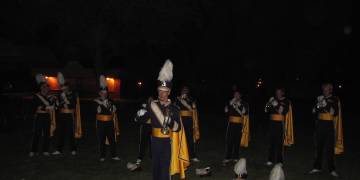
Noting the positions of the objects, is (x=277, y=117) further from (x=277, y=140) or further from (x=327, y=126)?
(x=327, y=126)

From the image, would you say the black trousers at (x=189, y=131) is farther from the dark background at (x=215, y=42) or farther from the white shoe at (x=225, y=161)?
the dark background at (x=215, y=42)

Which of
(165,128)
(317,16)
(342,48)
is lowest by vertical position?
(165,128)

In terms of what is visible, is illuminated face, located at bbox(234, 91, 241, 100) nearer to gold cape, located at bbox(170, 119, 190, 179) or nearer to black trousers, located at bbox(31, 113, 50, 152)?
gold cape, located at bbox(170, 119, 190, 179)

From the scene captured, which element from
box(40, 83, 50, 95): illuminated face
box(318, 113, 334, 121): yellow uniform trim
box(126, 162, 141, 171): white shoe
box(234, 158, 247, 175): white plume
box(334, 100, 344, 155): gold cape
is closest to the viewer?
box(234, 158, 247, 175): white plume

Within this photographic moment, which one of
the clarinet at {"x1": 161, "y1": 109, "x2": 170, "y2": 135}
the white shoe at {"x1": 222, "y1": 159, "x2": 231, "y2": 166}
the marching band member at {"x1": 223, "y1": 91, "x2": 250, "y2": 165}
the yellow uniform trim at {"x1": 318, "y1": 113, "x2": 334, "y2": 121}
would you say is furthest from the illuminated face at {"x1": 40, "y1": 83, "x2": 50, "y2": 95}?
the yellow uniform trim at {"x1": 318, "y1": 113, "x2": 334, "y2": 121}

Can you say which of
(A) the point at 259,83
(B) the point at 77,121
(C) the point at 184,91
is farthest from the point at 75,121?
(A) the point at 259,83

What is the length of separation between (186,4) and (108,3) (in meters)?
4.96

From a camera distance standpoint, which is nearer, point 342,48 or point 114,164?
point 114,164

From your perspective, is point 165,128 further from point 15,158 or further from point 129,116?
point 129,116

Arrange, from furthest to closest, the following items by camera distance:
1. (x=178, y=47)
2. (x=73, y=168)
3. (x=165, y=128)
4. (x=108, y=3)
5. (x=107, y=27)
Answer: (x=178, y=47) → (x=107, y=27) → (x=108, y=3) → (x=73, y=168) → (x=165, y=128)

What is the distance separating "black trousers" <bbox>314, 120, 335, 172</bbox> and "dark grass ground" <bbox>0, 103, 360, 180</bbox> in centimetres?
38

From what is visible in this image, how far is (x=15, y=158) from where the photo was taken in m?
11.1

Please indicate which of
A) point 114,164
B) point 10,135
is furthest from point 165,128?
point 10,135

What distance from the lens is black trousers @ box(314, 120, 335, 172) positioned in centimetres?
948
